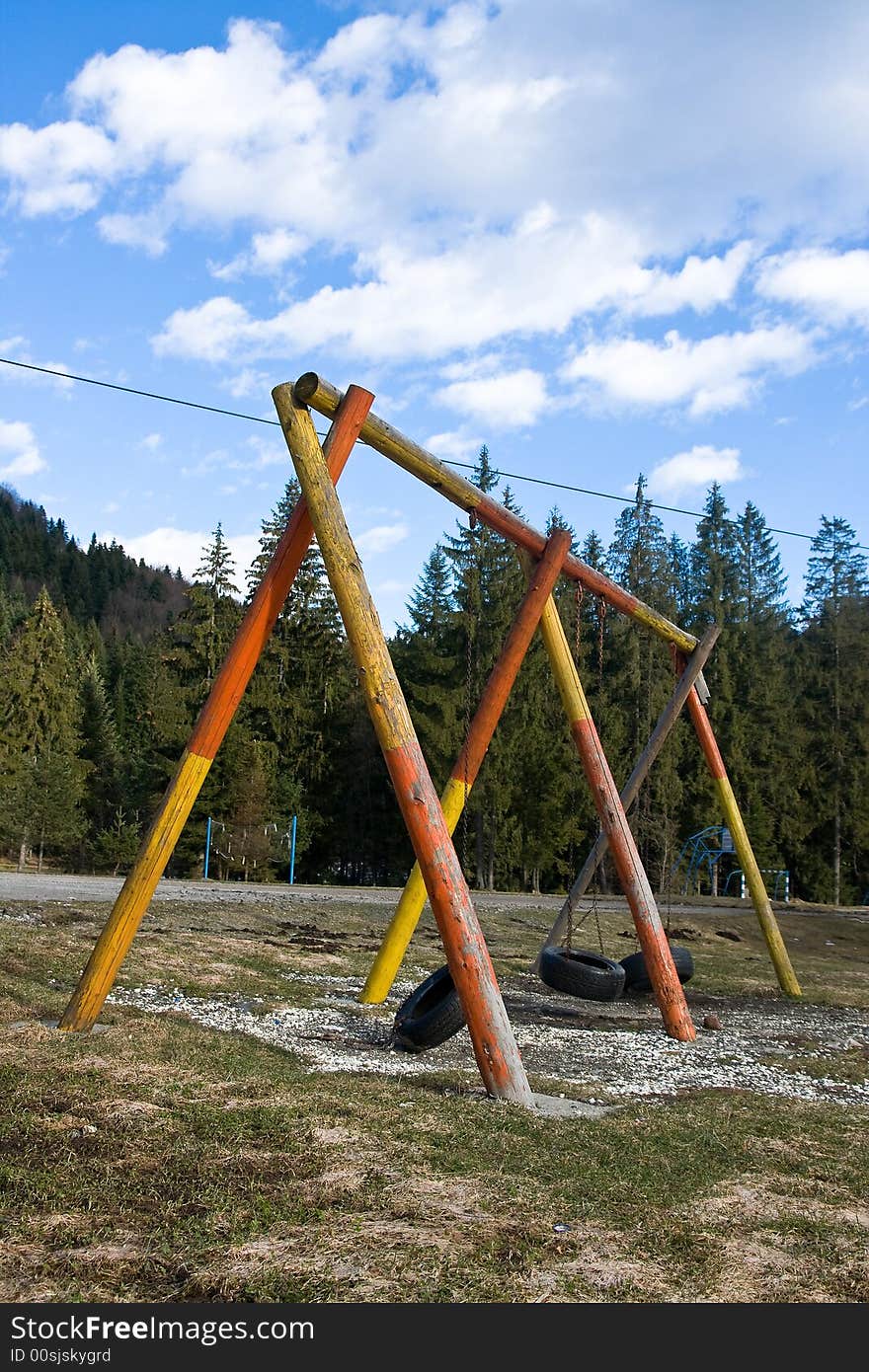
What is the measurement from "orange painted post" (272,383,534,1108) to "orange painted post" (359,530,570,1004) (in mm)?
2105

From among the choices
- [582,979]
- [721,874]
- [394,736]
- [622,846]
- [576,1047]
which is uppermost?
[394,736]

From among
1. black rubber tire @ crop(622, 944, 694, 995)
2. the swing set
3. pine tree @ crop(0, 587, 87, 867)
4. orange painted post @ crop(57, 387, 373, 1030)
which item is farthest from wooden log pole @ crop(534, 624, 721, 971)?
pine tree @ crop(0, 587, 87, 867)

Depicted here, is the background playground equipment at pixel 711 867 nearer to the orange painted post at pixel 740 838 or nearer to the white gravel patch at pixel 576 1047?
the orange painted post at pixel 740 838

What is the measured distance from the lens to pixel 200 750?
638 centimetres

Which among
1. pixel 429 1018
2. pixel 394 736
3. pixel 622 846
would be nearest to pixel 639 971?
pixel 622 846

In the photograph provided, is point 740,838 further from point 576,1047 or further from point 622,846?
point 576,1047

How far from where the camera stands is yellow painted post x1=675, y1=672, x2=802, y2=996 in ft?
35.8

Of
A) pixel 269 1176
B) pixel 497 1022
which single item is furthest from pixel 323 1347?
pixel 497 1022

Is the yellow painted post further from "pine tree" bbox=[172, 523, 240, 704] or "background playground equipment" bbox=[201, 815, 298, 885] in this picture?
"pine tree" bbox=[172, 523, 240, 704]

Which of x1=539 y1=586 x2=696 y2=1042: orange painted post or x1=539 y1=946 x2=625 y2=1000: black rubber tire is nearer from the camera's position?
x1=539 y1=586 x2=696 y2=1042: orange painted post

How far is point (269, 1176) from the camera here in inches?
152

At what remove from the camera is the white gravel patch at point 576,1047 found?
258 inches

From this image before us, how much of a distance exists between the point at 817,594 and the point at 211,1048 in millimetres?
47914

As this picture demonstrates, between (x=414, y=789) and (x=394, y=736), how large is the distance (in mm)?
335
